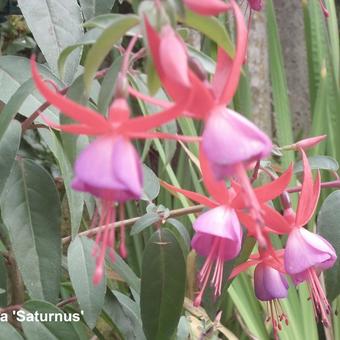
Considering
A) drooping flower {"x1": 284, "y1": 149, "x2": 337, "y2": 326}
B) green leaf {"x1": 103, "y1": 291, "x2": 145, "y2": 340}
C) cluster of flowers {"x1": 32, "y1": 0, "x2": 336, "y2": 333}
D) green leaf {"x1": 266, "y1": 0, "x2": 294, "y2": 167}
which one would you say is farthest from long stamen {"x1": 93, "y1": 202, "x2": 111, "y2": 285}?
green leaf {"x1": 266, "y1": 0, "x2": 294, "y2": 167}

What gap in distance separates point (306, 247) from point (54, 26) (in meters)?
0.31

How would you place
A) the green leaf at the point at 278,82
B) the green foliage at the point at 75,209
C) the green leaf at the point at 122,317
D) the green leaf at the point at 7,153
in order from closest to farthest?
the green foliage at the point at 75,209 < the green leaf at the point at 7,153 < the green leaf at the point at 122,317 < the green leaf at the point at 278,82

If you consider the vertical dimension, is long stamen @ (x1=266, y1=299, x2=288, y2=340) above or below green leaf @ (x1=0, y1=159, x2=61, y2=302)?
below

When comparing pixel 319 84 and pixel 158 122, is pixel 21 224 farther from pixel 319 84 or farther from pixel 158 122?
pixel 319 84

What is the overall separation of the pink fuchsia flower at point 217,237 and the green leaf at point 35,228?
210 mm

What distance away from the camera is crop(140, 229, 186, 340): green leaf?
685mm

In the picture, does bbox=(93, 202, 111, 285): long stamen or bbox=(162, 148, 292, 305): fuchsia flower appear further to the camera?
bbox=(162, 148, 292, 305): fuchsia flower

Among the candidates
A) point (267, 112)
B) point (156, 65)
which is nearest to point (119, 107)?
point (156, 65)

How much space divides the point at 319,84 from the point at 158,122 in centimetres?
138

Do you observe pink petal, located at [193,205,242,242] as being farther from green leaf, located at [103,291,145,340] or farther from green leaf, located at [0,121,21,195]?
green leaf, located at [103,291,145,340]

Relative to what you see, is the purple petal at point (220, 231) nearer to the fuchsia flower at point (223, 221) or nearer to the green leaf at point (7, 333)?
the fuchsia flower at point (223, 221)

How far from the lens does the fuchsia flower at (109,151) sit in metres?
0.32

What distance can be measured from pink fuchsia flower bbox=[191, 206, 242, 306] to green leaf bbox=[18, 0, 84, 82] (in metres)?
0.20

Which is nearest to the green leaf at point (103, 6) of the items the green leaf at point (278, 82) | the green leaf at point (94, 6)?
the green leaf at point (94, 6)
